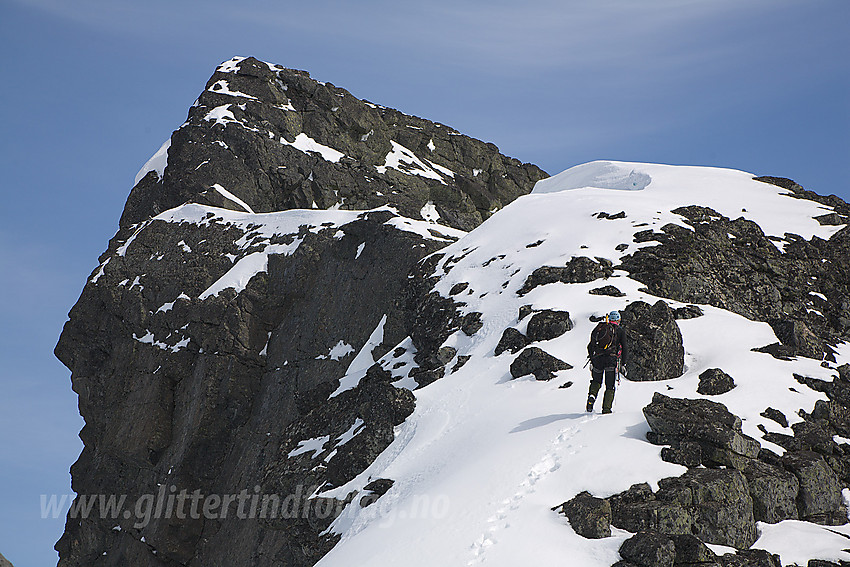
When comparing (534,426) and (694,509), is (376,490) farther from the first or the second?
(694,509)

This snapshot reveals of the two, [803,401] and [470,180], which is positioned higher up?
[470,180]

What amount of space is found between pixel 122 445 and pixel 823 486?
37475 mm

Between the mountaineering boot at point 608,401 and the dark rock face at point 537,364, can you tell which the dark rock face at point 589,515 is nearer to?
the mountaineering boot at point 608,401

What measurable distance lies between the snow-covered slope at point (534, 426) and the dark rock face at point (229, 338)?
7.29ft

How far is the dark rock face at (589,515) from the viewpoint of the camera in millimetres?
13164

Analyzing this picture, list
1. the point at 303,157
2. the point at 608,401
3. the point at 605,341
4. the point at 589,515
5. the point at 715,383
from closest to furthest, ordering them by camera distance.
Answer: the point at 589,515 < the point at 608,401 < the point at 605,341 < the point at 715,383 < the point at 303,157

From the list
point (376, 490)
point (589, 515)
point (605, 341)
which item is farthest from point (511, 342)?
point (589, 515)

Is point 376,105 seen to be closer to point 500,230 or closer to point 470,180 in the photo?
point 470,180

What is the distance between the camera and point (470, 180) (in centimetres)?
7175

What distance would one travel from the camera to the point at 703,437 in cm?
1547

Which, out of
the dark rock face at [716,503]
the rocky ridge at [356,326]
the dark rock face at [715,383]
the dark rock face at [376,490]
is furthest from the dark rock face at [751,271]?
the dark rock face at [376,490]

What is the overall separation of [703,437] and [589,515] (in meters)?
3.72

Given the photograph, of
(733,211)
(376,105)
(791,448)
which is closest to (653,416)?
(791,448)

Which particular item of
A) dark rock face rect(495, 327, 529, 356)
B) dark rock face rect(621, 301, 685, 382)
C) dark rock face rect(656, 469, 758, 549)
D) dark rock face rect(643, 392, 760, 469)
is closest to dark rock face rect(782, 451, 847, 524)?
dark rock face rect(643, 392, 760, 469)
